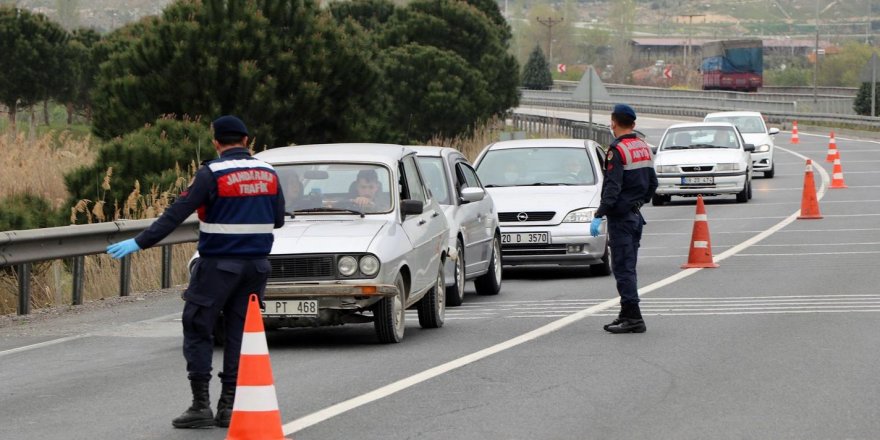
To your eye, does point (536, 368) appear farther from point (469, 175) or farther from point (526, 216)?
→ point (526, 216)

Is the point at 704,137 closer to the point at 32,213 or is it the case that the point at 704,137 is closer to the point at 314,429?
the point at 32,213

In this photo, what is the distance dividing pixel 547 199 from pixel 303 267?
23.7 ft

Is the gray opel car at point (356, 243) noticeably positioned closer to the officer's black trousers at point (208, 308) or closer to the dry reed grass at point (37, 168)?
the officer's black trousers at point (208, 308)

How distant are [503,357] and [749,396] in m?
2.44

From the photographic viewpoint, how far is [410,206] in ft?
42.8

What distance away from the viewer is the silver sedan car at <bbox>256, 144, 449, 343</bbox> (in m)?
12.1

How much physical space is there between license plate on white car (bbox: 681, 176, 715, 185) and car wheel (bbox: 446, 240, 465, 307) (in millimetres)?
16899

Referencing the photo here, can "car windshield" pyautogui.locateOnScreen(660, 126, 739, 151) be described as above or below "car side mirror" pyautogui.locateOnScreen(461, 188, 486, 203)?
above

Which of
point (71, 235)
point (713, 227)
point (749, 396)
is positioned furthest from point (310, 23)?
point (749, 396)

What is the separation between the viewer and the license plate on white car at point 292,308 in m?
12.0

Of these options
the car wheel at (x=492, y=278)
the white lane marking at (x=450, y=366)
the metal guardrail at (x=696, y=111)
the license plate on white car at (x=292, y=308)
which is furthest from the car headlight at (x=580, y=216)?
the metal guardrail at (x=696, y=111)

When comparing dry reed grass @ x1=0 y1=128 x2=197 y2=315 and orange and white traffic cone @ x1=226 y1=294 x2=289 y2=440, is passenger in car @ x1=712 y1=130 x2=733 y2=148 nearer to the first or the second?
dry reed grass @ x1=0 y1=128 x2=197 y2=315

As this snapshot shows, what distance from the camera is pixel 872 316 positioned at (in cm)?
1412

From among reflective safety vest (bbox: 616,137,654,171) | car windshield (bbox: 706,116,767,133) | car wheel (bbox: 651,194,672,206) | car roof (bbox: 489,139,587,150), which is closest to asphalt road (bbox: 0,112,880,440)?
reflective safety vest (bbox: 616,137,654,171)
